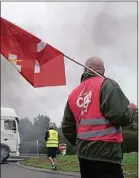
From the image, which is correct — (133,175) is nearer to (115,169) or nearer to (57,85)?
(57,85)

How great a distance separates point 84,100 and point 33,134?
76.1 feet

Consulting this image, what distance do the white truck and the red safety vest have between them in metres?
19.2

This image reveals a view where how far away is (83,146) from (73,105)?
14.9 inches

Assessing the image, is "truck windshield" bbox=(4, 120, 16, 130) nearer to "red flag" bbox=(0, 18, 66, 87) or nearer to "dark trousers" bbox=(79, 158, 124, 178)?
"red flag" bbox=(0, 18, 66, 87)

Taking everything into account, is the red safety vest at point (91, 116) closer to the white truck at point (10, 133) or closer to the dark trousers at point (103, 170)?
the dark trousers at point (103, 170)

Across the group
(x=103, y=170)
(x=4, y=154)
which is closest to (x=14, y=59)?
(x=103, y=170)

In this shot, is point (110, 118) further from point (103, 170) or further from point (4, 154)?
point (4, 154)

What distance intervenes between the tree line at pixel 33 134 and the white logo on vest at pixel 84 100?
66.3 feet

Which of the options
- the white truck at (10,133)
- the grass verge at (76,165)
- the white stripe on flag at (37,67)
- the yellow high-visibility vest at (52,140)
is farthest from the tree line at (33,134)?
the white stripe on flag at (37,67)

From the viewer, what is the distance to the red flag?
451cm

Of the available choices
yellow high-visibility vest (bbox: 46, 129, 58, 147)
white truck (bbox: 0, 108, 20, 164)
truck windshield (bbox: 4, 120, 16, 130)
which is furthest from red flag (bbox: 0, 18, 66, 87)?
truck windshield (bbox: 4, 120, 16, 130)

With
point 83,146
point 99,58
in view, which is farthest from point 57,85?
point 83,146

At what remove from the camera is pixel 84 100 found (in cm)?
381

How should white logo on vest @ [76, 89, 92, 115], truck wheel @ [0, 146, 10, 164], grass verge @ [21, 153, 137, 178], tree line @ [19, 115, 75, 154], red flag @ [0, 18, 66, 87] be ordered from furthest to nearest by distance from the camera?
tree line @ [19, 115, 75, 154], truck wheel @ [0, 146, 10, 164], grass verge @ [21, 153, 137, 178], red flag @ [0, 18, 66, 87], white logo on vest @ [76, 89, 92, 115]
